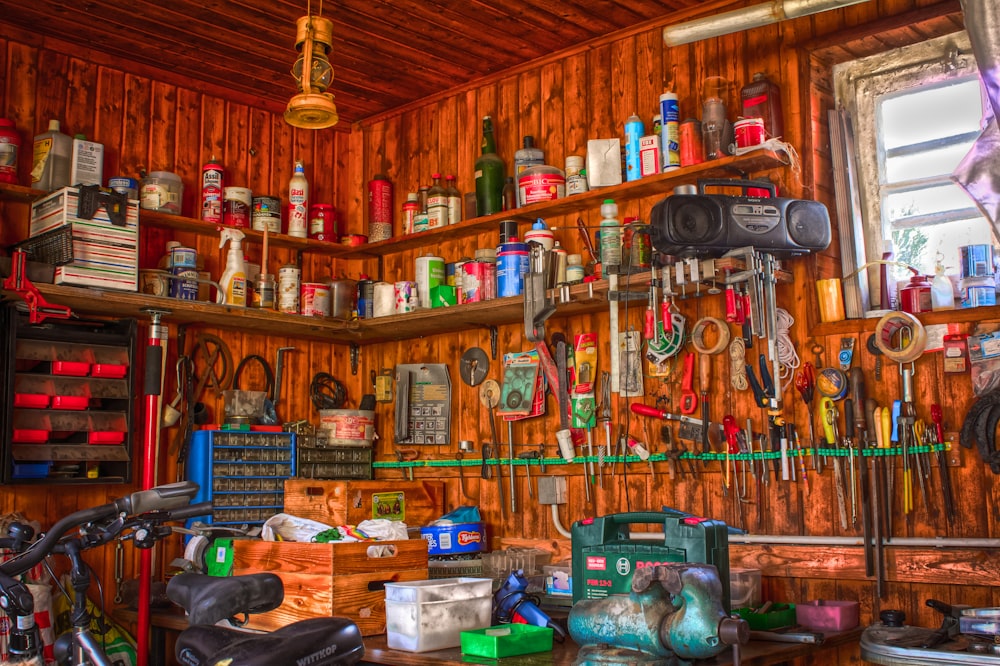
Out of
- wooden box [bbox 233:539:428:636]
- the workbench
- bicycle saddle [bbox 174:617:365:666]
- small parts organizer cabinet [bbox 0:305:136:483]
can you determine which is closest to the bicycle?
bicycle saddle [bbox 174:617:365:666]

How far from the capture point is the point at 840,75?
391 cm

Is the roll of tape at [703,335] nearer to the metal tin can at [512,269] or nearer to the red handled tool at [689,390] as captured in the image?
the red handled tool at [689,390]

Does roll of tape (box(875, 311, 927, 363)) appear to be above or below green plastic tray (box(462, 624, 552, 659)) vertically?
above

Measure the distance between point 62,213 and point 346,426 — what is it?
1657 mm

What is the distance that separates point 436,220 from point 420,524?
56.6 inches

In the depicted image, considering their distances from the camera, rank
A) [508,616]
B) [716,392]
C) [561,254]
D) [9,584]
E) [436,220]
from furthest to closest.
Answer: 1. [436,220]
2. [561,254]
3. [716,392]
4. [508,616]
5. [9,584]

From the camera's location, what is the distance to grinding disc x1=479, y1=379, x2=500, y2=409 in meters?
4.60

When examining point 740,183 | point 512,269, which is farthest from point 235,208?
point 740,183

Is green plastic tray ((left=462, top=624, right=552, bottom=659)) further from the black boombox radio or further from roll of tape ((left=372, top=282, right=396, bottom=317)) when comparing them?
roll of tape ((left=372, top=282, right=396, bottom=317))

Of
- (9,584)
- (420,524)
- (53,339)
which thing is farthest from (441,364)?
(9,584)

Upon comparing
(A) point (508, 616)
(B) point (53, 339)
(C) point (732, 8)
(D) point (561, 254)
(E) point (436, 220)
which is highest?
(C) point (732, 8)

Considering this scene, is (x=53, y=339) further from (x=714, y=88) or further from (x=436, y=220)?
(x=714, y=88)

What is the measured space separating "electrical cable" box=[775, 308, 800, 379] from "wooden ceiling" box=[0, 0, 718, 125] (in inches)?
53.6

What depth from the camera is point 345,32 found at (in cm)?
432
